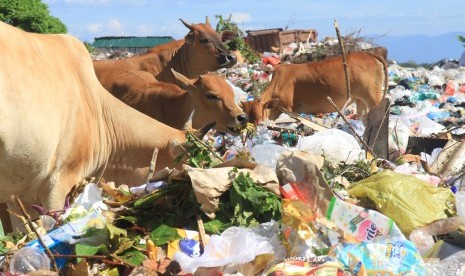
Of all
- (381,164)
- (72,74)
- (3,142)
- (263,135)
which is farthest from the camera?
(263,135)

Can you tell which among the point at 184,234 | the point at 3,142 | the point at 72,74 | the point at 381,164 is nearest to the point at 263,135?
the point at 381,164

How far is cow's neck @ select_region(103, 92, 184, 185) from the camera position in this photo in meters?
4.91

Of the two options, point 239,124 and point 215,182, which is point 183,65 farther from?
point 215,182

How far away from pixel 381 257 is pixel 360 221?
34cm

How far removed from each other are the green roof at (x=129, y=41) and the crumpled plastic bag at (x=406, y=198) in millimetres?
27212

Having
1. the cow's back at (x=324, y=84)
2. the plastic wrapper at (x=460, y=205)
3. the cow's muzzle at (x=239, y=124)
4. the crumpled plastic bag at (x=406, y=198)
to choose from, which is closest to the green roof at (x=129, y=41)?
the cow's back at (x=324, y=84)

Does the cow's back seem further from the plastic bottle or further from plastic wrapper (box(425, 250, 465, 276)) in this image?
the plastic bottle

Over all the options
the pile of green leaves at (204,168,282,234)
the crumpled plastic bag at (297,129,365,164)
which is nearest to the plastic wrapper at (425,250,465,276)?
the pile of green leaves at (204,168,282,234)

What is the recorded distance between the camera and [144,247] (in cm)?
298

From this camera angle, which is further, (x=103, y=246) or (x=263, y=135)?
(x=263, y=135)

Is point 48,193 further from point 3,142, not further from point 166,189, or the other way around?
point 166,189

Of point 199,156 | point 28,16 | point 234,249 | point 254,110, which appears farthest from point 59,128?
point 28,16

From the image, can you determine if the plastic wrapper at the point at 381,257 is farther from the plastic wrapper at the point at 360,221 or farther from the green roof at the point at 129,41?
the green roof at the point at 129,41

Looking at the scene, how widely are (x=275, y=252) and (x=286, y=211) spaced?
0.19 m
